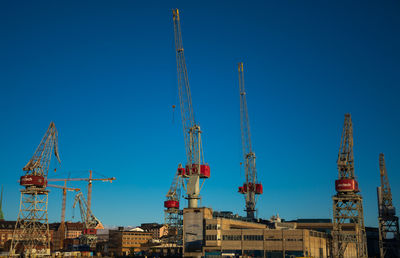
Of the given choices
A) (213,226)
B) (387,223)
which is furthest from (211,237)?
(387,223)

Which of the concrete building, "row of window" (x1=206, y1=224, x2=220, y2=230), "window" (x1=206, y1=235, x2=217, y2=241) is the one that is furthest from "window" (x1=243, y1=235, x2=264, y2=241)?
"window" (x1=206, y1=235, x2=217, y2=241)

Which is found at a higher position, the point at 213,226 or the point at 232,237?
the point at 213,226

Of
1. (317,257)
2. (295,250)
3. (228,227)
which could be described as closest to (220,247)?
(228,227)

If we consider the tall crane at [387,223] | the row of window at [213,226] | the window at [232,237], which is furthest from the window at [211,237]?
the tall crane at [387,223]

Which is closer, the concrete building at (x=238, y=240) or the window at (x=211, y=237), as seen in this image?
the concrete building at (x=238, y=240)

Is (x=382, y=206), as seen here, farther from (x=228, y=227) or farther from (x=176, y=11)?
(x=176, y=11)

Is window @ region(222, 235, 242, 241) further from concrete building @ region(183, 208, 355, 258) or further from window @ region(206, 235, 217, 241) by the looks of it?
window @ region(206, 235, 217, 241)

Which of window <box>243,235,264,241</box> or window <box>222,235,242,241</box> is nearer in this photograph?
window <box>243,235,264,241</box>

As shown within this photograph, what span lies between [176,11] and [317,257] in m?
108

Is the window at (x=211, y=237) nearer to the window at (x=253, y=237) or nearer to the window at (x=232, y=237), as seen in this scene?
the window at (x=232, y=237)

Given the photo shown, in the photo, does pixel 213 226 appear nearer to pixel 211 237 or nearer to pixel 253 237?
pixel 211 237

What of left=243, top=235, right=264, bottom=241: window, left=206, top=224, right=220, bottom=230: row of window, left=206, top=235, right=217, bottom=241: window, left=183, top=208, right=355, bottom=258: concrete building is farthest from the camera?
left=206, top=224, right=220, bottom=230: row of window

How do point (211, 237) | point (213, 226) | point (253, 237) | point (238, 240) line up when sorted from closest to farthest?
point (253, 237)
point (211, 237)
point (238, 240)
point (213, 226)

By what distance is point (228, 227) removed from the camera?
16325 cm
